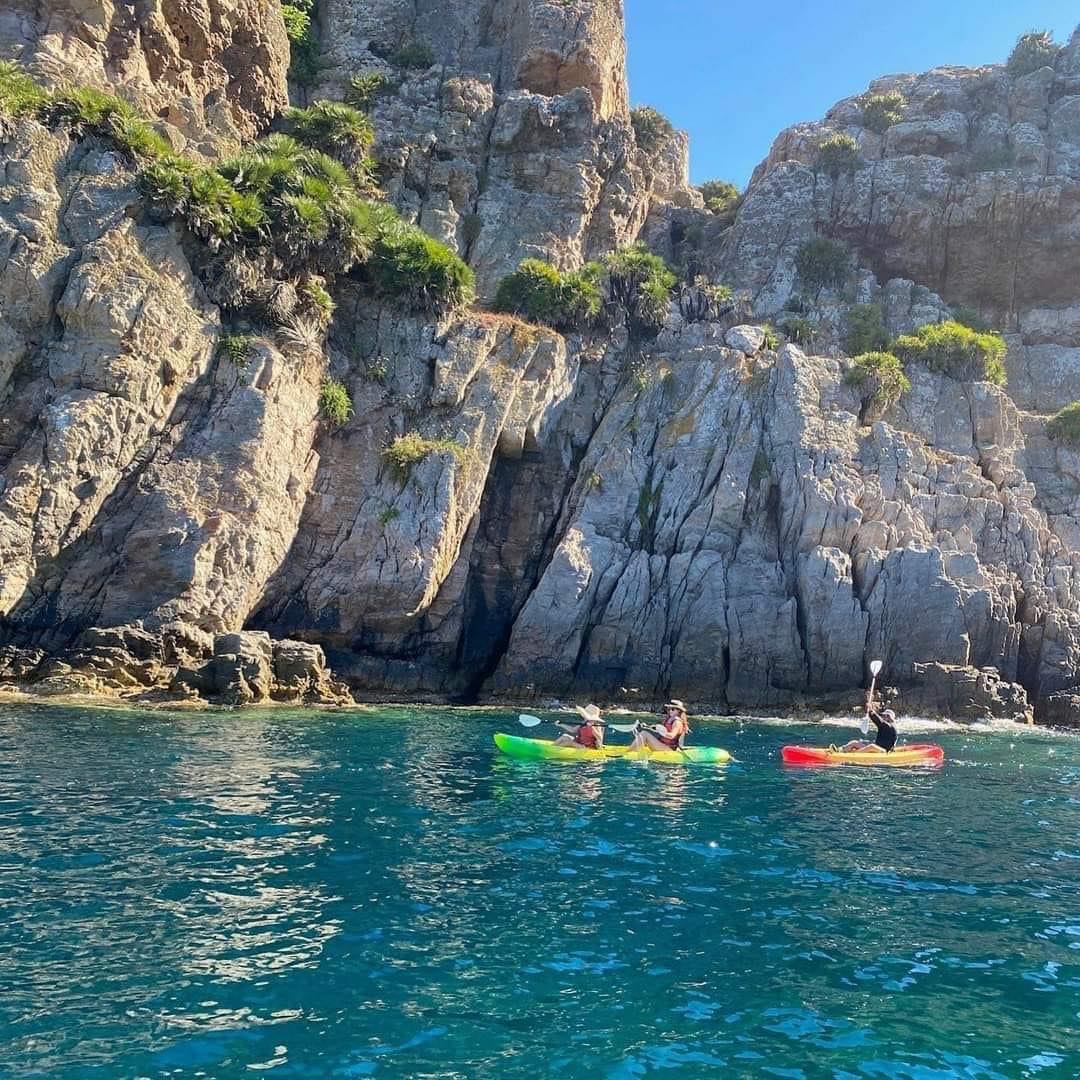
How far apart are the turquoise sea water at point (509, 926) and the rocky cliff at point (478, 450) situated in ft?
39.2

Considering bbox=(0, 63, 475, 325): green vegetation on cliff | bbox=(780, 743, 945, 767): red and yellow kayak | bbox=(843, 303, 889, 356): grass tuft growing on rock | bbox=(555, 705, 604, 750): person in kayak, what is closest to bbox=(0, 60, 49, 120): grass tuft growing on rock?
bbox=(0, 63, 475, 325): green vegetation on cliff

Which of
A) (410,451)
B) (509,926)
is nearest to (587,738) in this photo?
(509,926)

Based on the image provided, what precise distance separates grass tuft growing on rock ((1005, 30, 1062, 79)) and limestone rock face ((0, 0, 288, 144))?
44167 mm

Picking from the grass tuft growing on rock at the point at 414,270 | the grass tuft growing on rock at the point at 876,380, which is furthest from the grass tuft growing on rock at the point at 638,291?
the grass tuft growing on rock at the point at 876,380

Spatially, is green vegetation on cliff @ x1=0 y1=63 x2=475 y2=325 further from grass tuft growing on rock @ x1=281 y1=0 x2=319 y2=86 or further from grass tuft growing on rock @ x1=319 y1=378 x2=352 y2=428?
grass tuft growing on rock @ x1=281 y1=0 x2=319 y2=86

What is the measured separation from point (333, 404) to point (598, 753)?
18.5m

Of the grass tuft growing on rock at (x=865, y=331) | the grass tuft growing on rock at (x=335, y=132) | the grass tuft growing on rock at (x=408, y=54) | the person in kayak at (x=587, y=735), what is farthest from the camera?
the grass tuft growing on rock at (x=408, y=54)

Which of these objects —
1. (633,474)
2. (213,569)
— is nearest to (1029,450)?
(633,474)

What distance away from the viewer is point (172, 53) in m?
36.6

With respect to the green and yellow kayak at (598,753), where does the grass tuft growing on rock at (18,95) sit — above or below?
above

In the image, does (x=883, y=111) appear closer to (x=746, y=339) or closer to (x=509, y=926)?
(x=746, y=339)

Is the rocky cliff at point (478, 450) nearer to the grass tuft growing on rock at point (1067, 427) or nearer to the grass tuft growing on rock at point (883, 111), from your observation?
the grass tuft growing on rock at point (1067, 427)

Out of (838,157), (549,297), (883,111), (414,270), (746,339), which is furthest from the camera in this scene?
(883,111)

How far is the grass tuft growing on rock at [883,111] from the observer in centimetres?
5444
